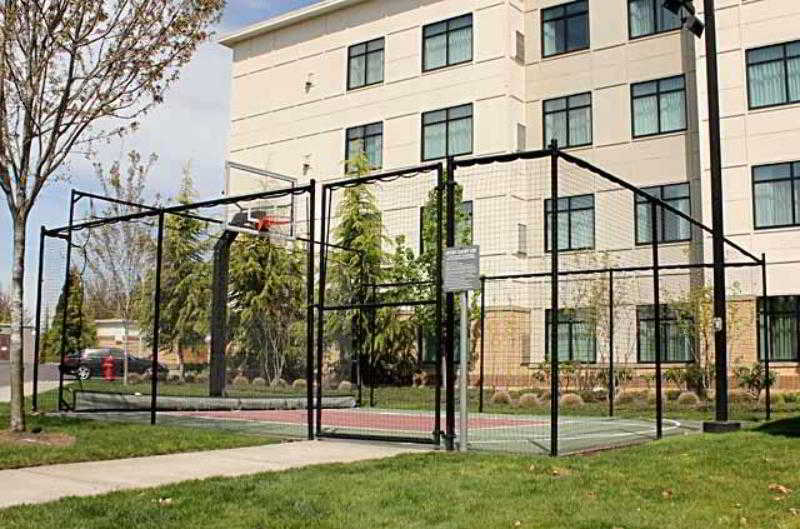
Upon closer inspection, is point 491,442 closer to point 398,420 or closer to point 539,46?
point 398,420

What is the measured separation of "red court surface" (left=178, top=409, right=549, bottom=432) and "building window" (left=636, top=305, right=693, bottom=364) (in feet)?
27.7

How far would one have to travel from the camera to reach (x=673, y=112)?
2739cm

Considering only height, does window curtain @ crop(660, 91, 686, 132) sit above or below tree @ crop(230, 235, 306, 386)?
above

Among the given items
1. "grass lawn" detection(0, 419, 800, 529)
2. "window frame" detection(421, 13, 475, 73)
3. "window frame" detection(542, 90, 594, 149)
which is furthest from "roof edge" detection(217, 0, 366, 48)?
"grass lawn" detection(0, 419, 800, 529)

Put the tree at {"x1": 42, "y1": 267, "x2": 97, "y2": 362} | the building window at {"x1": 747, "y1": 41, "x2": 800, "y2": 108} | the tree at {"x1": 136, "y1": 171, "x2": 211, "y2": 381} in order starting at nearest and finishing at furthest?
the tree at {"x1": 42, "y1": 267, "x2": 97, "y2": 362}
the building window at {"x1": 747, "y1": 41, "x2": 800, "y2": 108}
the tree at {"x1": 136, "y1": 171, "x2": 211, "y2": 381}

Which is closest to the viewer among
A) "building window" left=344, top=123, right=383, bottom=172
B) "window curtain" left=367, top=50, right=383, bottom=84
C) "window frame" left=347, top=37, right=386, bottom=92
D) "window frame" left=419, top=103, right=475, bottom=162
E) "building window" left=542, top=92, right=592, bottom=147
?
"building window" left=542, top=92, right=592, bottom=147

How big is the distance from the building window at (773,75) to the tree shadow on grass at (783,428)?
12.9 meters

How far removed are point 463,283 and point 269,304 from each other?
16385mm

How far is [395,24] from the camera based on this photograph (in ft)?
109

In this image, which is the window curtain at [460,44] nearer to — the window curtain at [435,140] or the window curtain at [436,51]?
the window curtain at [436,51]

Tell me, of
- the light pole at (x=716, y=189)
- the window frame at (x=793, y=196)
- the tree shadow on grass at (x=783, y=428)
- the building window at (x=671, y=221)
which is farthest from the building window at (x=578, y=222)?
the light pole at (x=716, y=189)

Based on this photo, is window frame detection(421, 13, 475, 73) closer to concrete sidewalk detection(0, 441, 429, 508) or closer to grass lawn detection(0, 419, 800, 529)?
concrete sidewalk detection(0, 441, 429, 508)

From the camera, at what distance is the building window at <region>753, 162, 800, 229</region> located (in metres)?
24.1

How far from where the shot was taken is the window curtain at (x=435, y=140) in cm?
3109
